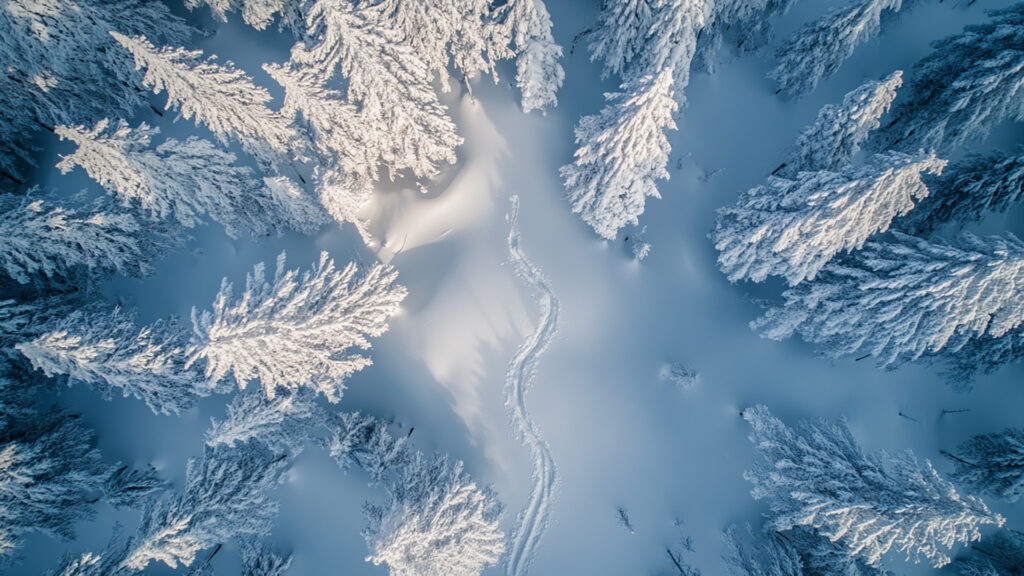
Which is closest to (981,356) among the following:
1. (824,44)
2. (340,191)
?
(824,44)

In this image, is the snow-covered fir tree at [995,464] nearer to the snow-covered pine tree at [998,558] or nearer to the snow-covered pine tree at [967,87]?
the snow-covered pine tree at [998,558]

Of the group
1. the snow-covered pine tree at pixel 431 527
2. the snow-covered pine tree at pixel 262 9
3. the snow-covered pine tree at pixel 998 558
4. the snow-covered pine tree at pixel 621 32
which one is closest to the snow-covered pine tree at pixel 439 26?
the snow-covered pine tree at pixel 262 9

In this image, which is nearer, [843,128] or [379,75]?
[843,128]

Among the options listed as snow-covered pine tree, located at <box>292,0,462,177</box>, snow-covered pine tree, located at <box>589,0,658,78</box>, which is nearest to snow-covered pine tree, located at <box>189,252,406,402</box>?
snow-covered pine tree, located at <box>292,0,462,177</box>

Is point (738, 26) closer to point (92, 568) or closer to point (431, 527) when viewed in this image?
point (431, 527)

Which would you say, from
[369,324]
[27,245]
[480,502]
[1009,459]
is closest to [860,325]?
[1009,459]
